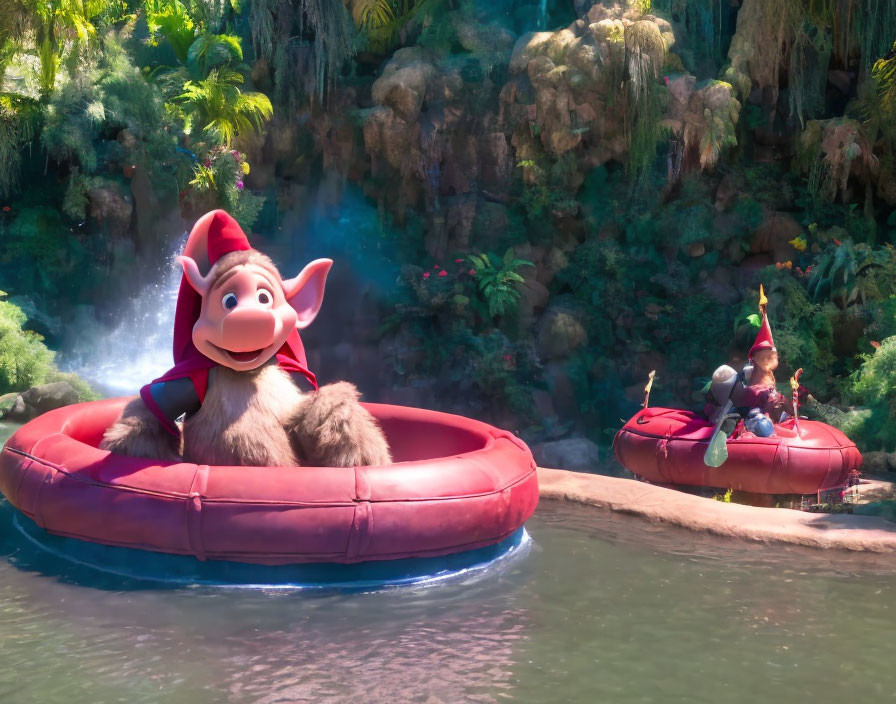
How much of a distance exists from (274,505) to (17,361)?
8.46 metres

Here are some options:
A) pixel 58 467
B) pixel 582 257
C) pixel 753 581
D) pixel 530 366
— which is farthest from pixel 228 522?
pixel 582 257

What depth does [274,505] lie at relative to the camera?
4.45m

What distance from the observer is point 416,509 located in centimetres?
458

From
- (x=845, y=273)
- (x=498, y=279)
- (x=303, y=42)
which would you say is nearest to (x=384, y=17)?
(x=303, y=42)

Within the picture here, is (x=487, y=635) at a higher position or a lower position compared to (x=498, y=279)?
lower

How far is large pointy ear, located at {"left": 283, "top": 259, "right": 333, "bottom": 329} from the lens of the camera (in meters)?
5.57

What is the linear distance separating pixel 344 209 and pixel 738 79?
255 inches

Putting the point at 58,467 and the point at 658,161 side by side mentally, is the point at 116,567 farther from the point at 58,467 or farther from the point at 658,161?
Result: the point at 658,161

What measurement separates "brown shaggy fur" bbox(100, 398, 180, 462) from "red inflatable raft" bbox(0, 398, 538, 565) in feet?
0.39

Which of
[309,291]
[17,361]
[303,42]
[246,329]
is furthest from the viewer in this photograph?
[303,42]

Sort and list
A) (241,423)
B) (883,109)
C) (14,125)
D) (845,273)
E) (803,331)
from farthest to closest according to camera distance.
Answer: (14,125)
(883,109)
(803,331)
(845,273)
(241,423)

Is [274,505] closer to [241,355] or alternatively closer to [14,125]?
[241,355]

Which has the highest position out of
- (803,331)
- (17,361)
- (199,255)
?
(199,255)

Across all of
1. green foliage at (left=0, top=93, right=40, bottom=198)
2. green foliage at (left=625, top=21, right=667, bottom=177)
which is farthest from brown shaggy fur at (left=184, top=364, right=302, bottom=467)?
green foliage at (left=0, top=93, right=40, bottom=198)
